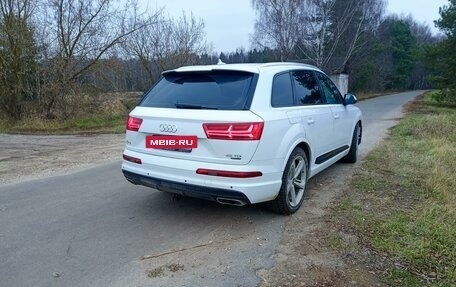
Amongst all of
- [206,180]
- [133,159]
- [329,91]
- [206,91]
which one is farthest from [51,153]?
[329,91]

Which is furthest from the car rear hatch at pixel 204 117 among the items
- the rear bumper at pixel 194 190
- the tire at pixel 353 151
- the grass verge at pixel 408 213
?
the tire at pixel 353 151

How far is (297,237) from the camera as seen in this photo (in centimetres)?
377

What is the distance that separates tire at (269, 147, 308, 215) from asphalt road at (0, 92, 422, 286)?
16 cm

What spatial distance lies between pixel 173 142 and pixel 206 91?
66 centimetres

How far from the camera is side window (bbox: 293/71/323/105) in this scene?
15.5 feet

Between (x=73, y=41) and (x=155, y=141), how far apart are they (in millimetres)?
13515

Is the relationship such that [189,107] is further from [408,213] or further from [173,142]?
[408,213]

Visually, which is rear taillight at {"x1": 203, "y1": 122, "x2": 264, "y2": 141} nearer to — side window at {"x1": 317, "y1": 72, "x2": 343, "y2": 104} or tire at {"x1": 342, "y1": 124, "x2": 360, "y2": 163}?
side window at {"x1": 317, "y1": 72, "x2": 343, "y2": 104}

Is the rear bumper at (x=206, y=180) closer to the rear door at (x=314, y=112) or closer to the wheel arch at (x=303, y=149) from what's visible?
the wheel arch at (x=303, y=149)

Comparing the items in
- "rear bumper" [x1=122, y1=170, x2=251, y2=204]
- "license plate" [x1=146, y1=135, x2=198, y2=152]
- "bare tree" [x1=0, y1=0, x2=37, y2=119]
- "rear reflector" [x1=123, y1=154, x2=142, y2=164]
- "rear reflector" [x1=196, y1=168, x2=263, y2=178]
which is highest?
"bare tree" [x1=0, y1=0, x2=37, y2=119]

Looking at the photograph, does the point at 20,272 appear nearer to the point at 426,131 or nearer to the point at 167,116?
the point at 167,116

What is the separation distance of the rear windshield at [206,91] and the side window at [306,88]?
96cm

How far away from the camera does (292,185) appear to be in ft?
14.3

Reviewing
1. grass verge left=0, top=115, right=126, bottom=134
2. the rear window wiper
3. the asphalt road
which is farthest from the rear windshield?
grass verge left=0, top=115, right=126, bottom=134
